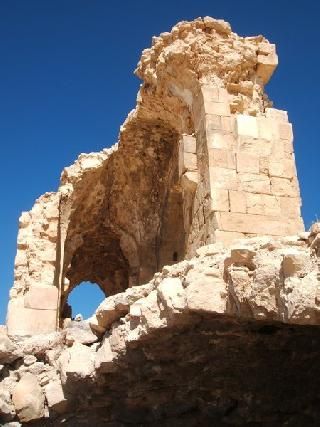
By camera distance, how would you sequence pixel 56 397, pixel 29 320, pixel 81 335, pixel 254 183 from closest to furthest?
pixel 56 397
pixel 81 335
pixel 254 183
pixel 29 320

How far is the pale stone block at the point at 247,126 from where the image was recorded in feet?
25.0

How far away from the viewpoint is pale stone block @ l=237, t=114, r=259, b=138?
7625mm

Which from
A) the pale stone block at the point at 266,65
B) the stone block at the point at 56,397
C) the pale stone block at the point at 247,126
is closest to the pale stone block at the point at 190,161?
the pale stone block at the point at 247,126

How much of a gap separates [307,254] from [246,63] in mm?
5727

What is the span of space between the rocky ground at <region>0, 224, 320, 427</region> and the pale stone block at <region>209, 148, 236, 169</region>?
10.2 ft

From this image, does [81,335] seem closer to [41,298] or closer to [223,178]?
[223,178]

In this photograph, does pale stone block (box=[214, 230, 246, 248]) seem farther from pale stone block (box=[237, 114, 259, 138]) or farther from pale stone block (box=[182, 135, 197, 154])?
pale stone block (box=[182, 135, 197, 154])

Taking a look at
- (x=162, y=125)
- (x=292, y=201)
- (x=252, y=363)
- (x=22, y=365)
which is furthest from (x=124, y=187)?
(x=252, y=363)

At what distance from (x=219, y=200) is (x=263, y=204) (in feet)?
2.18

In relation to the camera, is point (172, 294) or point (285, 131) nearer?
point (172, 294)

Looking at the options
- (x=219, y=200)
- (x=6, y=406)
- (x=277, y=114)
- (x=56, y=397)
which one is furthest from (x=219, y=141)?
(x=6, y=406)

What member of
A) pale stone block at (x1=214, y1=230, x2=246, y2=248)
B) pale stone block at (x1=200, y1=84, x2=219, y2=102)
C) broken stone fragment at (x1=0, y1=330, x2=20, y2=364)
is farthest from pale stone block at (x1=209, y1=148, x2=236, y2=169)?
broken stone fragment at (x1=0, y1=330, x2=20, y2=364)

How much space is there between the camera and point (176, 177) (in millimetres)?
10773

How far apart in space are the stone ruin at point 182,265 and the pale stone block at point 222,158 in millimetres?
17
